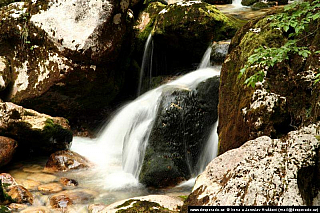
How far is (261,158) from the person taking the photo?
9.13ft

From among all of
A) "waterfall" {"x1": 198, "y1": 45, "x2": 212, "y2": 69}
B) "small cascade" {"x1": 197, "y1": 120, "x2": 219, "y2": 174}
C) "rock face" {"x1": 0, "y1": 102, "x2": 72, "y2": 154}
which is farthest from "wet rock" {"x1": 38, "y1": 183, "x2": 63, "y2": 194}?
"waterfall" {"x1": 198, "y1": 45, "x2": 212, "y2": 69}

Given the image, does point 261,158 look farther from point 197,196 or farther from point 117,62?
point 117,62

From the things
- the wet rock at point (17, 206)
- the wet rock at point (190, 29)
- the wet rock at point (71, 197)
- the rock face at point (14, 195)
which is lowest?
the wet rock at point (71, 197)

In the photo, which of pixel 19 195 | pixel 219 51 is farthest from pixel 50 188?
pixel 219 51

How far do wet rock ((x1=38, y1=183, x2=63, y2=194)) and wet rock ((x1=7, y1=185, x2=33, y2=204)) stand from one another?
1.55 feet

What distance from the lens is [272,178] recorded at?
253 cm

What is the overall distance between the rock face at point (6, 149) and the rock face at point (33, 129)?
0.20 m

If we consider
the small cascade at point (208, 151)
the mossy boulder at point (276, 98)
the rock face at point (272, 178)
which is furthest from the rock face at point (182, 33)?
the rock face at point (272, 178)

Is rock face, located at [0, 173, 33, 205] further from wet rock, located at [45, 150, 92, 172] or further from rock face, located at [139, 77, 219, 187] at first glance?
rock face, located at [139, 77, 219, 187]

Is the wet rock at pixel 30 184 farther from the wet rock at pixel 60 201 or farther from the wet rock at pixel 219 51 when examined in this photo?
the wet rock at pixel 219 51

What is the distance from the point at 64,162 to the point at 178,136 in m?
2.63

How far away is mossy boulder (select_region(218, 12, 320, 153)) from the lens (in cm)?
378

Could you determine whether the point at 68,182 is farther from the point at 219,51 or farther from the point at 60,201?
the point at 219,51

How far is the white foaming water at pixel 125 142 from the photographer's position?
20.9 feet
